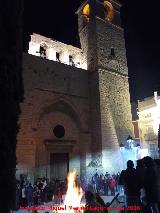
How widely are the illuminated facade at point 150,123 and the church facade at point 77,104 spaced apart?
7647 millimetres

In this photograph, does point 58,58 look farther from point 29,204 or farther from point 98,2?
point 29,204

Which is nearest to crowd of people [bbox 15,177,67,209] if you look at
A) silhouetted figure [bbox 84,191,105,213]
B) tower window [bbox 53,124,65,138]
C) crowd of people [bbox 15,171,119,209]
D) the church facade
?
crowd of people [bbox 15,171,119,209]

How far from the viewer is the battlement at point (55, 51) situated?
59.9ft

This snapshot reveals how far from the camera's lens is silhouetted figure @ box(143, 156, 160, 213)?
4.39 metres

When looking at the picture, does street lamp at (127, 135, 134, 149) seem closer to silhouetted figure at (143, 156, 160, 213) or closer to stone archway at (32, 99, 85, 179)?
stone archway at (32, 99, 85, 179)

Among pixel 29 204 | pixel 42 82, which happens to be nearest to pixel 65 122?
pixel 42 82

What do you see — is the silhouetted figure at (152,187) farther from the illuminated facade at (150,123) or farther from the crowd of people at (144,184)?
the illuminated facade at (150,123)

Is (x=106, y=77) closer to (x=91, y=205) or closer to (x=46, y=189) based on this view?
(x=46, y=189)

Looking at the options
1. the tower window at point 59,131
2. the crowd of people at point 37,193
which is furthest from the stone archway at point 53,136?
the crowd of people at point 37,193

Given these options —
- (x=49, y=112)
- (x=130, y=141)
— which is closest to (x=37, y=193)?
(x=49, y=112)

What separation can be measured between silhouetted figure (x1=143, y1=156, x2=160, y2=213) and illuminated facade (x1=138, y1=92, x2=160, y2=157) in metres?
20.8

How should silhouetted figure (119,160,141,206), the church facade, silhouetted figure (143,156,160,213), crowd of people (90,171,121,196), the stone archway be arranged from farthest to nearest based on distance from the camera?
the stone archway
the church facade
crowd of people (90,171,121,196)
silhouetted figure (119,160,141,206)
silhouetted figure (143,156,160,213)

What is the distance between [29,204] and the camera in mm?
10367

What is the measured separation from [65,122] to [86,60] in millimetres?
5642
